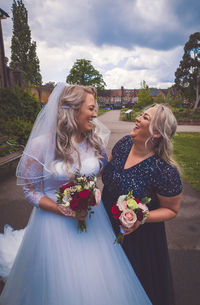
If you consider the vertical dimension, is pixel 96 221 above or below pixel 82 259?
above

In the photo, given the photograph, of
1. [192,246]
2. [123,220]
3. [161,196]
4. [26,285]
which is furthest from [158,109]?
[192,246]

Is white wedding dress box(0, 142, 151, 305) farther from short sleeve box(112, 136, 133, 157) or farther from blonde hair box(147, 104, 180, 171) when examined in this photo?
blonde hair box(147, 104, 180, 171)

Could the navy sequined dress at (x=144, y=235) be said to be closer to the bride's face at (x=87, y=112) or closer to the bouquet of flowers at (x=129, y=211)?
the bouquet of flowers at (x=129, y=211)

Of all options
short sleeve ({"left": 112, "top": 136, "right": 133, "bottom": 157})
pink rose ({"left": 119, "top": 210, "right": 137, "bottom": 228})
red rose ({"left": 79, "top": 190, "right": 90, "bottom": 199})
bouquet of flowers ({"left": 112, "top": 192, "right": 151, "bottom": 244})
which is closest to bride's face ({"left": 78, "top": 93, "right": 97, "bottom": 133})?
short sleeve ({"left": 112, "top": 136, "right": 133, "bottom": 157})

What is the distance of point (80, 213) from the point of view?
1.73 meters

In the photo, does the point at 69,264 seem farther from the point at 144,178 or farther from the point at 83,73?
the point at 83,73

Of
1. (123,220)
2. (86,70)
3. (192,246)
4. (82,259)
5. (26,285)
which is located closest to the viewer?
(123,220)

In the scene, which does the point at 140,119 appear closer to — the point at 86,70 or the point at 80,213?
the point at 80,213

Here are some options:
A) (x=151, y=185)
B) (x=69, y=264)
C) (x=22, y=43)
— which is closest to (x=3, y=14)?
(x=151, y=185)

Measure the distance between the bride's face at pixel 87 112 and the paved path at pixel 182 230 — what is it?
105 inches

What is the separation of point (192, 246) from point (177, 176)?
2.51 m

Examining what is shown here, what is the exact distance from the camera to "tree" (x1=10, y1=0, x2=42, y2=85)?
4109 centimetres

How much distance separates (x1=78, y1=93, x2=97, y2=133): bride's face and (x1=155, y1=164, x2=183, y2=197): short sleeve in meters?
0.96

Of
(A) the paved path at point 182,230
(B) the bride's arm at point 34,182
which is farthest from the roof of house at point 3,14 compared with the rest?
(B) the bride's arm at point 34,182
